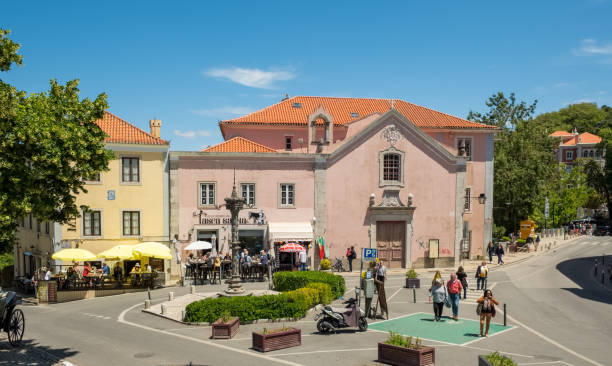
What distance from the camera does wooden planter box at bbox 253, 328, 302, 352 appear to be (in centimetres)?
1483

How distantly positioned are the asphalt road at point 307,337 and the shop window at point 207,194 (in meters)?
7.17

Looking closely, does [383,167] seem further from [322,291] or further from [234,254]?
[234,254]

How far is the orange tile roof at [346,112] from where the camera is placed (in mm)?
39375

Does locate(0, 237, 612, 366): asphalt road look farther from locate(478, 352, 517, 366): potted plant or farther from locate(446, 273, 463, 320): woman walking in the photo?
locate(478, 352, 517, 366): potted plant

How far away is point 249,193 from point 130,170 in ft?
24.5

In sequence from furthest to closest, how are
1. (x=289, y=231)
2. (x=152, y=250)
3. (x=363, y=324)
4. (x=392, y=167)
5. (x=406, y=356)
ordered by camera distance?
(x=392, y=167) < (x=289, y=231) < (x=152, y=250) < (x=363, y=324) < (x=406, y=356)

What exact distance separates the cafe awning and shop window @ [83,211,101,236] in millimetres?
10392

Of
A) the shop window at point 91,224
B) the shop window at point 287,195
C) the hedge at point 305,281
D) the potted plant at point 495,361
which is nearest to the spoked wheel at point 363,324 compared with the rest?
the hedge at point 305,281

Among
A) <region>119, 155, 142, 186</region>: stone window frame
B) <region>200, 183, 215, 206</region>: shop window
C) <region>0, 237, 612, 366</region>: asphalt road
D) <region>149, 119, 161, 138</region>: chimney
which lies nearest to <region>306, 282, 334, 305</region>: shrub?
<region>0, 237, 612, 366</region>: asphalt road

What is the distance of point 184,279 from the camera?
2933cm

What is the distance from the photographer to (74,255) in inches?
1059

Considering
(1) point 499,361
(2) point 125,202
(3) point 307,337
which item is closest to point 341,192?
(2) point 125,202

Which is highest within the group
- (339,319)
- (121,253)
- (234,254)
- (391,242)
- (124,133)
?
(124,133)

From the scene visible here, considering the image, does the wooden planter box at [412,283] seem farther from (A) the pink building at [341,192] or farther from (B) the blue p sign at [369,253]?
(A) the pink building at [341,192]
